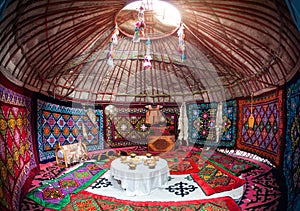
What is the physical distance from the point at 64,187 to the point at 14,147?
1114 mm

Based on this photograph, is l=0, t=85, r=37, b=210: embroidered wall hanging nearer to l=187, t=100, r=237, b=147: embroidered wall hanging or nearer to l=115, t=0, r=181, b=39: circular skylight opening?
l=115, t=0, r=181, b=39: circular skylight opening

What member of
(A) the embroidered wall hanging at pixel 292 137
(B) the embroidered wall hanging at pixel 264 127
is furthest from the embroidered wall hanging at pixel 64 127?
(A) the embroidered wall hanging at pixel 292 137

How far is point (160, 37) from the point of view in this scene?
171 inches

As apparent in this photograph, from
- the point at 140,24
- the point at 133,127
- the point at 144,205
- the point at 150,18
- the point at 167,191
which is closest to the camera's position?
the point at 144,205

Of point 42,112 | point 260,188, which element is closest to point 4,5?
point 42,112

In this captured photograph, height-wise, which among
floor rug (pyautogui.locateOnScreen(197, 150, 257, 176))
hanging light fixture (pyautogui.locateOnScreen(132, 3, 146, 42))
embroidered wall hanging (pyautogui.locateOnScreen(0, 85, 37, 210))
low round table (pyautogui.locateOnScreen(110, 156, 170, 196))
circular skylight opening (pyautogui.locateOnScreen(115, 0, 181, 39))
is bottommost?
floor rug (pyautogui.locateOnScreen(197, 150, 257, 176))

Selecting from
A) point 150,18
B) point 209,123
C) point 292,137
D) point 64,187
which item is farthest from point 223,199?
point 209,123

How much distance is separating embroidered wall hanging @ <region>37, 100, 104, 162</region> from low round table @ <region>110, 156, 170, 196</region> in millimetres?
2433

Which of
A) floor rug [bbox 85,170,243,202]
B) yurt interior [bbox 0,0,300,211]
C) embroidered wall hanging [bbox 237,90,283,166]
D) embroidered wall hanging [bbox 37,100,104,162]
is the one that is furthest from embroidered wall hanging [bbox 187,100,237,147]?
embroidered wall hanging [bbox 37,100,104,162]

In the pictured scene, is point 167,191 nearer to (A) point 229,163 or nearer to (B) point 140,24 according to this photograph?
(A) point 229,163

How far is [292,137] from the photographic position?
3.52 metres

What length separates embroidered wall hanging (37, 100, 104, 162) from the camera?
16.0ft

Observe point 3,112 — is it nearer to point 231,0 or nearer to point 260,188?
point 231,0

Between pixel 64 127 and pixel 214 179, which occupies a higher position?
pixel 64 127
